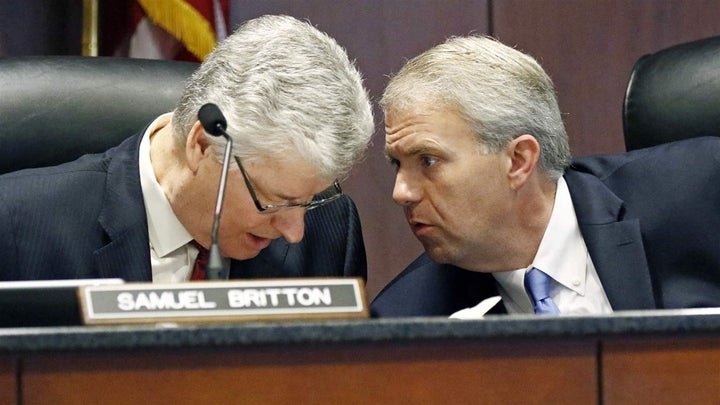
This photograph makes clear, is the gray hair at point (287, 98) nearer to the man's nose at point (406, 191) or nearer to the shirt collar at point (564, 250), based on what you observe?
the man's nose at point (406, 191)

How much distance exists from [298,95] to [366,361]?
72cm

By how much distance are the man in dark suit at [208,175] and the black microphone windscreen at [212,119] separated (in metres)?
0.11

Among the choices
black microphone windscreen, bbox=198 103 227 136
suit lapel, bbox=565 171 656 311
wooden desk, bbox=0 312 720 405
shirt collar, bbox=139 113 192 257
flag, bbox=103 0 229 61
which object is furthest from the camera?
flag, bbox=103 0 229 61

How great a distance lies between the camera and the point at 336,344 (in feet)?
3.49

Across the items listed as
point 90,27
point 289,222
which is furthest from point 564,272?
point 90,27

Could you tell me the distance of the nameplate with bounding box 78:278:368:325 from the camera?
3.73 feet

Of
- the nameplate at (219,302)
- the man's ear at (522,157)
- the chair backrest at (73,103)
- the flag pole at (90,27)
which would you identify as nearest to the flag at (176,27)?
the flag pole at (90,27)

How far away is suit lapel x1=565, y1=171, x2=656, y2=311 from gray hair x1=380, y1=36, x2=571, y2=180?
0.10m

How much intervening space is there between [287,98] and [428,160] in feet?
1.40

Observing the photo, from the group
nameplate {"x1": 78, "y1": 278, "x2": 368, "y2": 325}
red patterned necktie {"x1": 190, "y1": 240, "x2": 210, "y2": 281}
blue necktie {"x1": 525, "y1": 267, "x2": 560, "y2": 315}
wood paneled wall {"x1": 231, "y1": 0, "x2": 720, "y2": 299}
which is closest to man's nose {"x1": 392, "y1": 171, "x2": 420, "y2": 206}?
blue necktie {"x1": 525, "y1": 267, "x2": 560, "y2": 315}

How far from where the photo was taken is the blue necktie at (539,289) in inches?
79.1

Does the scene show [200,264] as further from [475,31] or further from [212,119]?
[475,31]

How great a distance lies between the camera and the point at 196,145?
5.83ft

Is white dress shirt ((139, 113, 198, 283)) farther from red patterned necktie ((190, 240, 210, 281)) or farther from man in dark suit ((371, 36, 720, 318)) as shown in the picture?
man in dark suit ((371, 36, 720, 318))
